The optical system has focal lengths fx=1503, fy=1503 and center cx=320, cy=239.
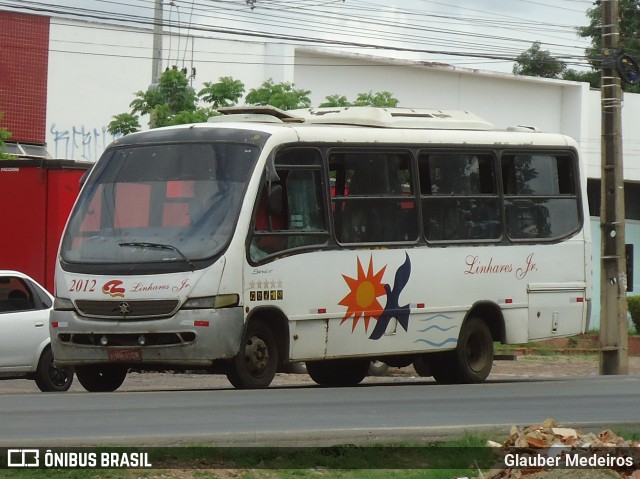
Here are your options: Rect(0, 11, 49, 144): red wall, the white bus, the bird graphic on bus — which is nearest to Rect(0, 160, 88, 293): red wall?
the white bus

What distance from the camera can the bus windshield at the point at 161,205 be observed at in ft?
50.5

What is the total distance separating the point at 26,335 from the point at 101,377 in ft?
11.0

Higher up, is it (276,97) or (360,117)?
(276,97)

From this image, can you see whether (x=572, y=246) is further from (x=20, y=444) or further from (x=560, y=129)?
(x=560, y=129)

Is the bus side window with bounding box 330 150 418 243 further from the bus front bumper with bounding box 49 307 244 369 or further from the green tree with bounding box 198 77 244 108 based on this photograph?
the green tree with bounding box 198 77 244 108

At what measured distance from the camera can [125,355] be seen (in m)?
15.3

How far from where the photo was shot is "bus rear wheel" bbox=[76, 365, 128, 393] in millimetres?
16453

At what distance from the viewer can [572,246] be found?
19438 mm

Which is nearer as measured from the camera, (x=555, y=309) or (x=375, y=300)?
(x=375, y=300)

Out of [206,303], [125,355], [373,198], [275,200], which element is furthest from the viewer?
[373,198]

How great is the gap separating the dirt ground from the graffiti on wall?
1570 cm

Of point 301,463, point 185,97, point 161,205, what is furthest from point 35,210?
point 301,463

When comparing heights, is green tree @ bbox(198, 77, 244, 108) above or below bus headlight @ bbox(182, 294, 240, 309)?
above

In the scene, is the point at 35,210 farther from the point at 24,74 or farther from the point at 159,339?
the point at 24,74
